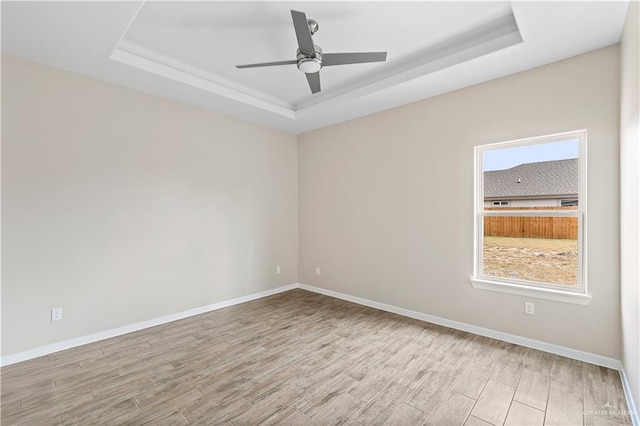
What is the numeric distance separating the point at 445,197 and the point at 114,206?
390cm

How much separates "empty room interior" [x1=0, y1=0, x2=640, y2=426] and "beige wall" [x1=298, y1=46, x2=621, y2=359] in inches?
0.9

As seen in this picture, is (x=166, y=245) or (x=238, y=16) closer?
(x=238, y=16)

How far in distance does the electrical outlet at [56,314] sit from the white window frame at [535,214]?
442 cm

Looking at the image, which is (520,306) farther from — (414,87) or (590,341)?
(414,87)

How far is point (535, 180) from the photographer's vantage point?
119 inches

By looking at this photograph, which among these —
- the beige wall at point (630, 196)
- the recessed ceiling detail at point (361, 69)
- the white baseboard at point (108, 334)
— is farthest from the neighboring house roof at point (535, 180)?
the white baseboard at point (108, 334)

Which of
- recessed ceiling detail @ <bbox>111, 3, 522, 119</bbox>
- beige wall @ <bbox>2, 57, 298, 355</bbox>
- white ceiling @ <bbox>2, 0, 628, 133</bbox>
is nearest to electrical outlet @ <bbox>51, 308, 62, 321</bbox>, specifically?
beige wall @ <bbox>2, 57, 298, 355</bbox>

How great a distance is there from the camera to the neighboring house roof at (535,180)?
281 centimetres

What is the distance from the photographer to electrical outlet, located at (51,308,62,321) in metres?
2.86

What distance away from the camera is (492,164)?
129 inches

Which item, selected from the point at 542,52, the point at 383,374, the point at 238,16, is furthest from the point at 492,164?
the point at 238,16

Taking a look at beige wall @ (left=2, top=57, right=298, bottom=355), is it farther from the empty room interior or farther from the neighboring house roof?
the neighboring house roof

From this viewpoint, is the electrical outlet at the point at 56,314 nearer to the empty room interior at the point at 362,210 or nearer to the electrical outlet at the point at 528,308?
the empty room interior at the point at 362,210

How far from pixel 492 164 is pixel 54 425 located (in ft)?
14.6
